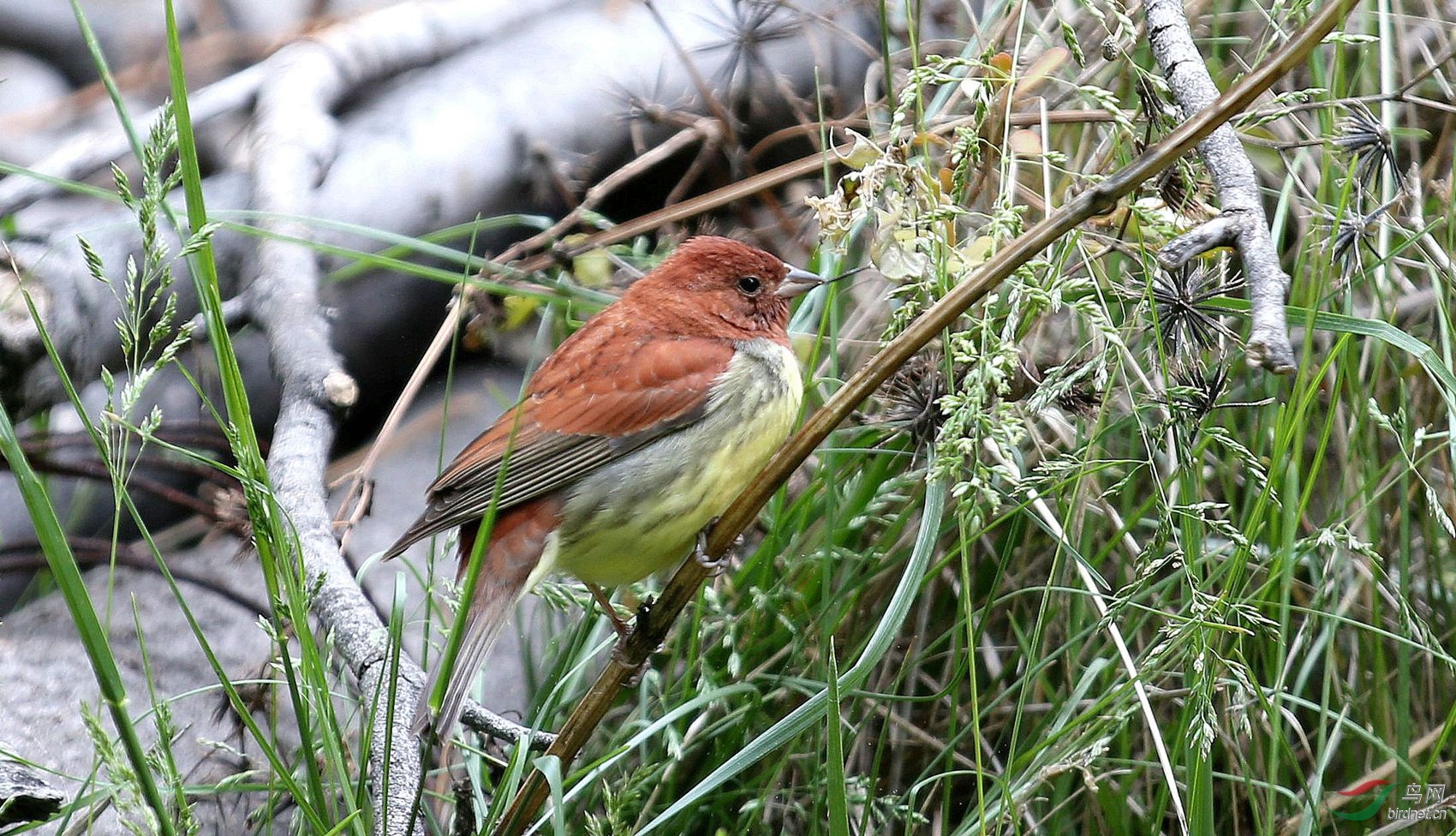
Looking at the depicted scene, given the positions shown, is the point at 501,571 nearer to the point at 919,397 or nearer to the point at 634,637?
the point at 634,637

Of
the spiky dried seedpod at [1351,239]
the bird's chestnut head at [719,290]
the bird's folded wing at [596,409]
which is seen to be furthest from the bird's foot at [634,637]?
the spiky dried seedpod at [1351,239]

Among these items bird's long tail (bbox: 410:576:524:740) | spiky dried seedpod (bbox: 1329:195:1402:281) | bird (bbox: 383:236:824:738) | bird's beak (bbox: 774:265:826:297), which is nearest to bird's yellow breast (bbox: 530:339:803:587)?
bird (bbox: 383:236:824:738)

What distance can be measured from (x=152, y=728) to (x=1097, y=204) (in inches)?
86.4

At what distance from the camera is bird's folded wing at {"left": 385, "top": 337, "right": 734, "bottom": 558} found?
110 inches

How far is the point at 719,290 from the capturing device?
3.09 meters

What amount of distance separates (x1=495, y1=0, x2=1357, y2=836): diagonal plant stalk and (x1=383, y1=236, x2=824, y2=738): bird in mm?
383

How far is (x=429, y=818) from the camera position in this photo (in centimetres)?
210

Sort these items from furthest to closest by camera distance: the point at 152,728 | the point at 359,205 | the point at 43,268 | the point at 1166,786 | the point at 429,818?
the point at 359,205 < the point at 43,268 < the point at 152,728 < the point at 1166,786 < the point at 429,818

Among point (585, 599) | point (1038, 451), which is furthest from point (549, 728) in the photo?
point (1038, 451)

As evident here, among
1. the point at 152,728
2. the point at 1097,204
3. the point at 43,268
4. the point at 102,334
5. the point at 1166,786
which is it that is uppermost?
the point at 1097,204

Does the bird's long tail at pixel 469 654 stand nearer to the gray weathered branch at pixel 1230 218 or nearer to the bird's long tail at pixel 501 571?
the bird's long tail at pixel 501 571

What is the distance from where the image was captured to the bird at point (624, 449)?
267cm

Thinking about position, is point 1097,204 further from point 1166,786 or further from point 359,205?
point 359,205

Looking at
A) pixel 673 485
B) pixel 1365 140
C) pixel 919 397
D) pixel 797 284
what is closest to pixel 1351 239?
pixel 1365 140
